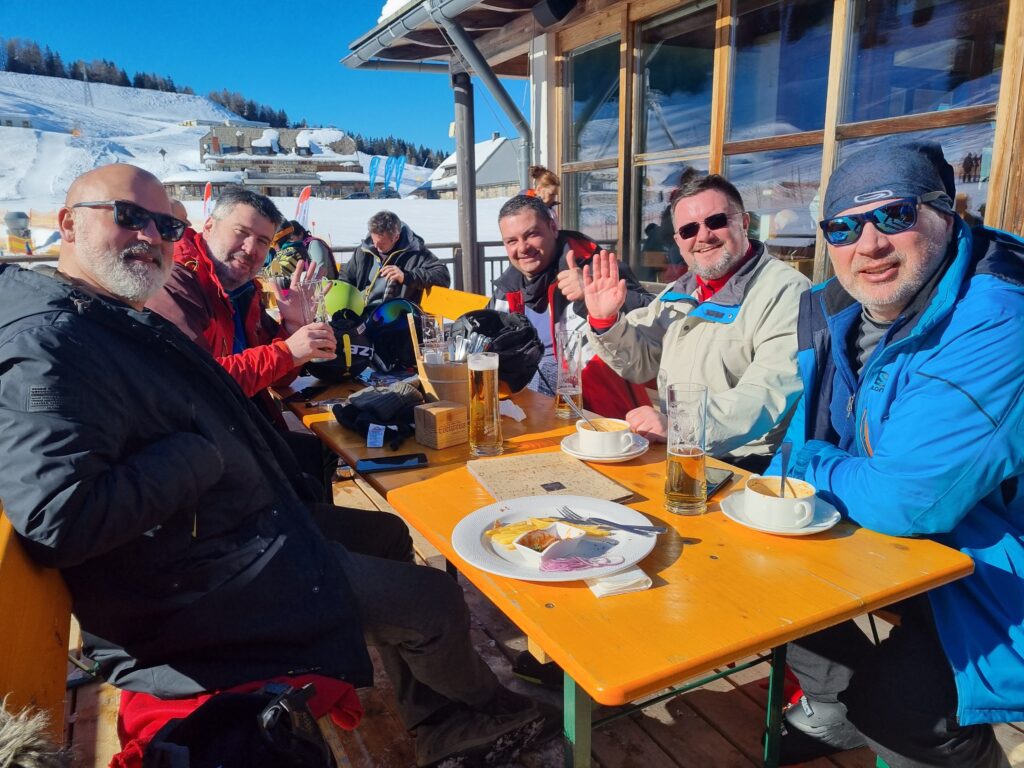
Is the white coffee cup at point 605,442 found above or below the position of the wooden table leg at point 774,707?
above

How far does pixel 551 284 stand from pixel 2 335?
2472 millimetres

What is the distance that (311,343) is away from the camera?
2197 mm

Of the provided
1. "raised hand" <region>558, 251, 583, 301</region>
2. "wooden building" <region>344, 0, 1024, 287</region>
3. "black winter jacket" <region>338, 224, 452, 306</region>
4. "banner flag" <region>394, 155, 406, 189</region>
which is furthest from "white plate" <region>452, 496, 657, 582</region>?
"banner flag" <region>394, 155, 406, 189</region>

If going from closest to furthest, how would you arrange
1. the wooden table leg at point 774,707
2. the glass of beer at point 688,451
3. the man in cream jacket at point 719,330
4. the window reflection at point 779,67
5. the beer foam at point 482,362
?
the glass of beer at point 688,451 → the wooden table leg at point 774,707 → the beer foam at point 482,362 → the man in cream jacket at point 719,330 → the window reflection at point 779,67

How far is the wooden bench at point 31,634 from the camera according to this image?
98 cm

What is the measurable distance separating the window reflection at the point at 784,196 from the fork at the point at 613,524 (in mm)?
3214

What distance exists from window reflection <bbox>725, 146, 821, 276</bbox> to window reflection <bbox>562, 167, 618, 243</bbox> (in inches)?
51.1

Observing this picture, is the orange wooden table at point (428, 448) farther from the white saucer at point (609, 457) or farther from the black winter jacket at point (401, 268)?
the black winter jacket at point (401, 268)

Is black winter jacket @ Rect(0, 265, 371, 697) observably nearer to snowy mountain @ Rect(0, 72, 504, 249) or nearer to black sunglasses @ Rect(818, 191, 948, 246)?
black sunglasses @ Rect(818, 191, 948, 246)

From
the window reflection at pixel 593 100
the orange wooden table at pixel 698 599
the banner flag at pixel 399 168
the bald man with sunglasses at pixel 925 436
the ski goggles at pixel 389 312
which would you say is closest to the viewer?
the orange wooden table at pixel 698 599

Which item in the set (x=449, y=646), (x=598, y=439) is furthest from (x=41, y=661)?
(x=598, y=439)

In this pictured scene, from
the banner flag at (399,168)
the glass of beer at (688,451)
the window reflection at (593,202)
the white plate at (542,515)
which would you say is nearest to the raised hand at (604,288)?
the glass of beer at (688,451)

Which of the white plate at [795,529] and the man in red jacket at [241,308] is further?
the man in red jacket at [241,308]

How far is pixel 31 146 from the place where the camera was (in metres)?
90.2
